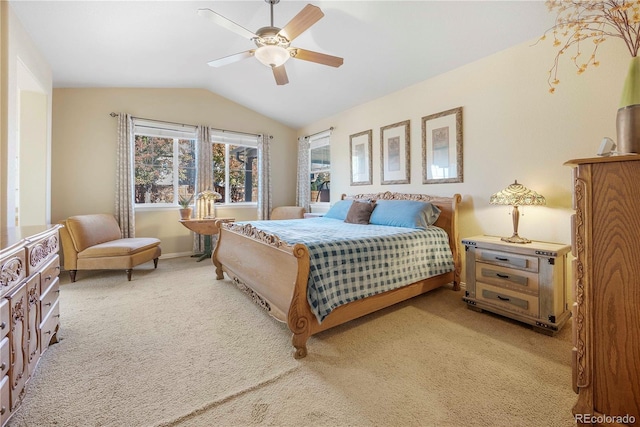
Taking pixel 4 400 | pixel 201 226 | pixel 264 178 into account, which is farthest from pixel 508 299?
pixel 264 178

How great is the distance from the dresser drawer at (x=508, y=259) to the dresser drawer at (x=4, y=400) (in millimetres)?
3113

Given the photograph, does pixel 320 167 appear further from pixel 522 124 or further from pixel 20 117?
pixel 20 117

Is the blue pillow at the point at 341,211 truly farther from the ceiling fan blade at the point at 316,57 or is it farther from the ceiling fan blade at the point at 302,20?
the ceiling fan blade at the point at 302,20

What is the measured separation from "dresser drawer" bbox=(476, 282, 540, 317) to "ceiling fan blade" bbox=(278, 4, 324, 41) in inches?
103

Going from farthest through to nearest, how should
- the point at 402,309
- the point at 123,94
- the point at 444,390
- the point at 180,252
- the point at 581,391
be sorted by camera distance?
the point at 180,252, the point at 123,94, the point at 402,309, the point at 444,390, the point at 581,391

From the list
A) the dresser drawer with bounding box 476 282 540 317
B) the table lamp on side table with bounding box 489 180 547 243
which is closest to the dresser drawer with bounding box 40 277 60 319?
the dresser drawer with bounding box 476 282 540 317

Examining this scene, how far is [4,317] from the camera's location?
1120 mm

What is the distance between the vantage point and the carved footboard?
174 cm

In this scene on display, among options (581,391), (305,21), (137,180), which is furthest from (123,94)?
(581,391)

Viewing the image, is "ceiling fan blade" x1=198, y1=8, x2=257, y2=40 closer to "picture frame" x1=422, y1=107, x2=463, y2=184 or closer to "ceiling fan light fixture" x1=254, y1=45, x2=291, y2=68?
"ceiling fan light fixture" x1=254, y1=45, x2=291, y2=68

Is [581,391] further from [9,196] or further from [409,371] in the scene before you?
[9,196]

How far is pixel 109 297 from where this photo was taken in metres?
2.81

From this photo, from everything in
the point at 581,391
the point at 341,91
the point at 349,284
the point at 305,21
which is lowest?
the point at 581,391

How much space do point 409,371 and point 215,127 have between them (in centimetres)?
491
